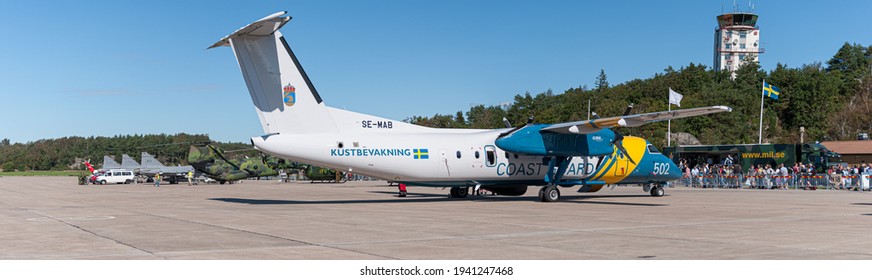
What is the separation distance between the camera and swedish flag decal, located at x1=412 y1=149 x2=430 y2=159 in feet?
75.0

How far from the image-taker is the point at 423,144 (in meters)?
23.1

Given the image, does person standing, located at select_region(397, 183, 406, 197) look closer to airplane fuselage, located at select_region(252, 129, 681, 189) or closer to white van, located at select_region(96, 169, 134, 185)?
airplane fuselage, located at select_region(252, 129, 681, 189)

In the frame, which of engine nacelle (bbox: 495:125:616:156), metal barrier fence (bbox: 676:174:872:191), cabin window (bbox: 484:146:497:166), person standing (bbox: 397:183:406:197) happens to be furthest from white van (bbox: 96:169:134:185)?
engine nacelle (bbox: 495:125:616:156)

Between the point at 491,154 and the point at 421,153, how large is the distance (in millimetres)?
2865

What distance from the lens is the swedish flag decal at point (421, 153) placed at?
900 inches

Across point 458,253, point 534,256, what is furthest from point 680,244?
point 458,253

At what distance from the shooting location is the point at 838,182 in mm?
38906

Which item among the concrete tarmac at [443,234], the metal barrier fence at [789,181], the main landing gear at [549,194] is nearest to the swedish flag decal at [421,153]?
the concrete tarmac at [443,234]

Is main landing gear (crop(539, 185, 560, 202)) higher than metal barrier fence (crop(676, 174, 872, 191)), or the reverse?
metal barrier fence (crop(676, 174, 872, 191))

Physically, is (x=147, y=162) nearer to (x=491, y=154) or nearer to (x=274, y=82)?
(x=491, y=154)

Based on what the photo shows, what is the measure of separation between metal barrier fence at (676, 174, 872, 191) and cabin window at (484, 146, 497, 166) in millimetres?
22154

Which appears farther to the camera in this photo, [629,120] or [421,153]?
[421,153]

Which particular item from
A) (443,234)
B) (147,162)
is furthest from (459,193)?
(147,162)
